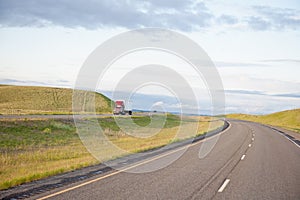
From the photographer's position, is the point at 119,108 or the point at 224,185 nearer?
the point at 224,185

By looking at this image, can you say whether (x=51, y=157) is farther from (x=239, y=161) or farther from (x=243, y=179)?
(x=243, y=179)

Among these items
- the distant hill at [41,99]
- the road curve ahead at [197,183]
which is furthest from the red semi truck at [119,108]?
the road curve ahead at [197,183]

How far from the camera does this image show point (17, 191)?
909 centimetres

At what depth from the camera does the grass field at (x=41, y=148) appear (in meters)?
12.3

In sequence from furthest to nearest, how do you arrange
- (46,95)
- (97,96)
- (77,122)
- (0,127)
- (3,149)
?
1. (97,96)
2. (46,95)
3. (77,122)
4. (0,127)
5. (3,149)

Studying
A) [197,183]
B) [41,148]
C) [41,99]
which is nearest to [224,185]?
[197,183]

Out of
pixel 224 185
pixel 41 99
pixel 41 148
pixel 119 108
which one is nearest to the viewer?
pixel 224 185

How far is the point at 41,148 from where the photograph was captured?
22.8 metres

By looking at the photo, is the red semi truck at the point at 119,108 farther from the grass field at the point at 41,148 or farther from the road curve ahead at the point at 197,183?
the road curve ahead at the point at 197,183

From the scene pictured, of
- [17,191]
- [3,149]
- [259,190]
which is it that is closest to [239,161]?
[259,190]

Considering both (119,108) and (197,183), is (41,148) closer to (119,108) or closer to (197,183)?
(197,183)

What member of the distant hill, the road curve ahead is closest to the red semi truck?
the distant hill

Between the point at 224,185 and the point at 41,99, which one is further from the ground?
the point at 41,99

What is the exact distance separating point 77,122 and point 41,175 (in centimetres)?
3258
